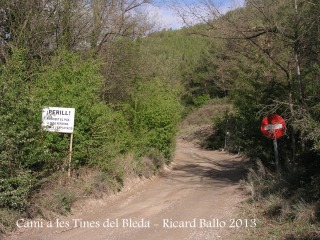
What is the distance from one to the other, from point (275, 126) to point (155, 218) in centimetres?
498

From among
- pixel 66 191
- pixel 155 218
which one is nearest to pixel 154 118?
pixel 66 191

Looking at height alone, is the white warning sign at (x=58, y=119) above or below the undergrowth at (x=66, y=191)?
above

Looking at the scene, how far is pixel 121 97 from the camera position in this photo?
2059 centimetres

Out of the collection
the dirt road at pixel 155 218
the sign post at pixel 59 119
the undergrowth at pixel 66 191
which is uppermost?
the sign post at pixel 59 119

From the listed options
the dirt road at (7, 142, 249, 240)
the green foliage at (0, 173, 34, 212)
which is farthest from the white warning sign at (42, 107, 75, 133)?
the dirt road at (7, 142, 249, 240)

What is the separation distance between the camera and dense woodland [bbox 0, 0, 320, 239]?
9266 mm

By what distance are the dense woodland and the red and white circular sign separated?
404 millimetres

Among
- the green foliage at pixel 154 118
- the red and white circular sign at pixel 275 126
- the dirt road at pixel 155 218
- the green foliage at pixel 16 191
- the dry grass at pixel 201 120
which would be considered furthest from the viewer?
the dry grass at pixel 201 120

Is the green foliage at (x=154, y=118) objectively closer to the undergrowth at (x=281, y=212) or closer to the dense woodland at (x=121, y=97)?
the dense woodland at (x=121, y=97)

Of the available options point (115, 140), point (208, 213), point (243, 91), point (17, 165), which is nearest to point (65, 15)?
point (115, 140)

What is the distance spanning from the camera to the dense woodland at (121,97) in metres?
9.27

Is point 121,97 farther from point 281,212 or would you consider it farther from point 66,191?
point 281,212

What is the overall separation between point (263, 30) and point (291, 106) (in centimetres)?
271

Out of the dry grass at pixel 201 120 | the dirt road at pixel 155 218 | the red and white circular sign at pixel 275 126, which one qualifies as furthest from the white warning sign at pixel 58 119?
the dry grass at pixel 201 120
